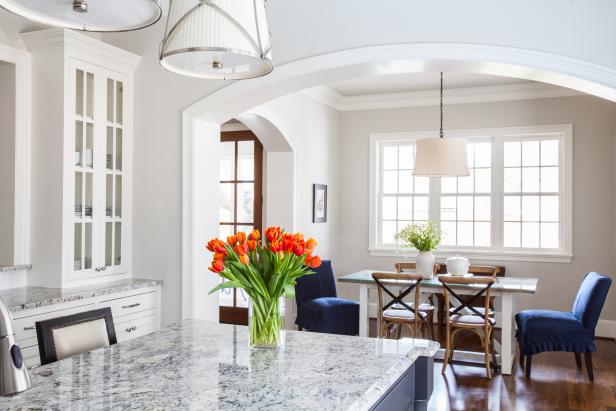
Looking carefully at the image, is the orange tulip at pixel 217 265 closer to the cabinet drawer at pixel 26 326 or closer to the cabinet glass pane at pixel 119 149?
the cabinet drawer at pixel 26 326

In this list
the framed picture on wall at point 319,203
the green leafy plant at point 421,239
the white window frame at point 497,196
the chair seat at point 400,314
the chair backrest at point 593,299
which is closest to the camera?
the chair backrest at point 593,299

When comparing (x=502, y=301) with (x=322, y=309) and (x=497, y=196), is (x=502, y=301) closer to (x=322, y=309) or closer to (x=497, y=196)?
(x=322, y=309)

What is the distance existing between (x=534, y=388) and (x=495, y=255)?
248 cm

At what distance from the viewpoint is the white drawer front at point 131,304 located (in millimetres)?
4013

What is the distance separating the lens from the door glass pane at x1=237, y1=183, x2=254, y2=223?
23.7 feet

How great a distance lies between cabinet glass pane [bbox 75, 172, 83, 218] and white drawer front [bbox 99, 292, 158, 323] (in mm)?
640

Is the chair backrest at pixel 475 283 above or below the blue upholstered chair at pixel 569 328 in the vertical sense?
above

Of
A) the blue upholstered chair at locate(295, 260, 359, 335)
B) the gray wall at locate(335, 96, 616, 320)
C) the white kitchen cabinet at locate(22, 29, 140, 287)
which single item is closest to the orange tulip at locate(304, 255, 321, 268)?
the white kitchen cabinet at locate(22, 29, 140, 287)

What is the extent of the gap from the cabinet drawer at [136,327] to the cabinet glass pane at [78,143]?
1147 mm

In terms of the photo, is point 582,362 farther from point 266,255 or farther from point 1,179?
point 1,179

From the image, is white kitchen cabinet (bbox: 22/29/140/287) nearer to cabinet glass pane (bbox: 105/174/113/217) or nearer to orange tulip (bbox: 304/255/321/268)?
cabinet glass pane (bbox: 105/174/113/217)

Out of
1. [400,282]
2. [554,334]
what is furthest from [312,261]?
[554,334]

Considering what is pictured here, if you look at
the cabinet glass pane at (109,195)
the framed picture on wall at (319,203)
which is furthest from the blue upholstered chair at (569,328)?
the cabinet glass pane at (109,195)

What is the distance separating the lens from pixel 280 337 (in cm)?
230
